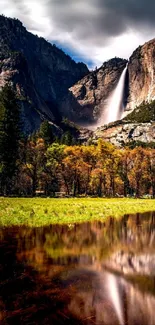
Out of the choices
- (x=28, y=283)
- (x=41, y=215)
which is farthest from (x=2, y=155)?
(x=28, y=283)

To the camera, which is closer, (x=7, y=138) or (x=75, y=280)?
(x=75, y=280)

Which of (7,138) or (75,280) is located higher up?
(7,138)

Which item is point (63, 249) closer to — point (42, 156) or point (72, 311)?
point (72, 311)

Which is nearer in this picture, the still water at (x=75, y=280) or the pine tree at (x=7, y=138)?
the still water at (x=75, y=280)

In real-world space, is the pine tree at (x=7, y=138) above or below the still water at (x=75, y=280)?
above

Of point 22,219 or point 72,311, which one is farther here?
point 22,219

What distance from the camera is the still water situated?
24.3 ft

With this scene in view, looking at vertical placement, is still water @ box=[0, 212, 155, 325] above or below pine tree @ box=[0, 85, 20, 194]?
below

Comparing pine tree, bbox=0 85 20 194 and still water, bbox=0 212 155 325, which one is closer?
still water, bbox=0 212 155 325

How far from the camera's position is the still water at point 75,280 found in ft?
24.3

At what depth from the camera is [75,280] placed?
10.1m

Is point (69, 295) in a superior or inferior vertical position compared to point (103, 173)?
inferior

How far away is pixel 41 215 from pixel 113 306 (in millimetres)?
18658

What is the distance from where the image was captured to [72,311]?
7.57 metres
